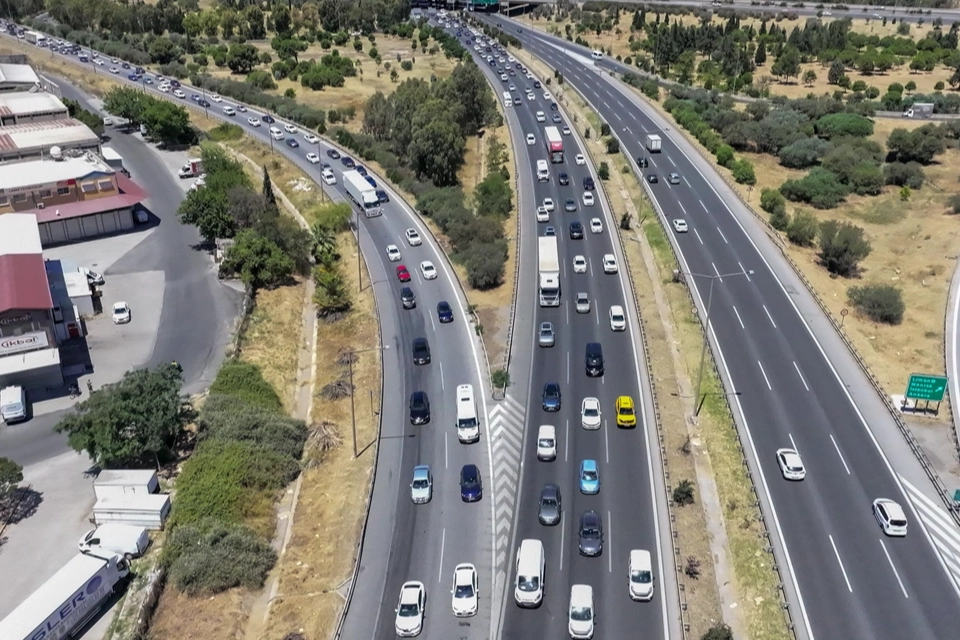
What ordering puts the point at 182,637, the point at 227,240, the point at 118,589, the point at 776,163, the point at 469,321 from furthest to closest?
the point at 776,163
the point at 227,240
the point at 469,321
the point at 118,589
the point at 182,637

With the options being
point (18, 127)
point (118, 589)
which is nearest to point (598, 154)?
point (18, 127)

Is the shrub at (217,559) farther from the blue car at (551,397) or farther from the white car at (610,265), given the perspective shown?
the white car at (610,265)

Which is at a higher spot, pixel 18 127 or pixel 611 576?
pixel 18 127

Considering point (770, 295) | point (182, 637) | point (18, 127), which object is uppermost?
point (18, 127)

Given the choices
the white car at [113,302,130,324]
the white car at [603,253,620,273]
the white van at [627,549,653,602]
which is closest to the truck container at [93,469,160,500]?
the white car at [113,302,130,324]

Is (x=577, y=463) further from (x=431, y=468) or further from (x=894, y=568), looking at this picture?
(x=894, y=568)

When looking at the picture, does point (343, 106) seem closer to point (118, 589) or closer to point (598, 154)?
point (598, 154)

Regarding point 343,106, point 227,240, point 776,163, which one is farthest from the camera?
point 343,106
